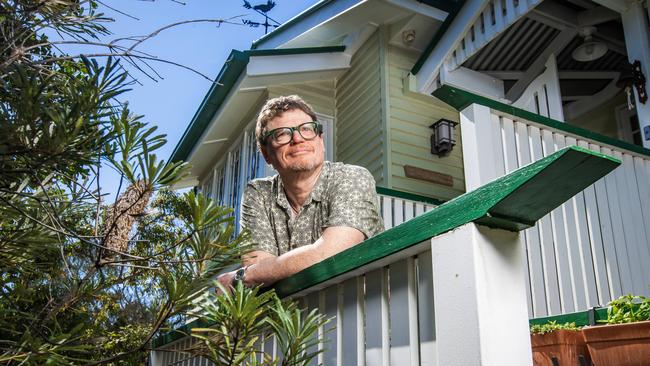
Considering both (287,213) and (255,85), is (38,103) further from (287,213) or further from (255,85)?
(255,85)

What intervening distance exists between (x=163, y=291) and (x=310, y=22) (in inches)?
259

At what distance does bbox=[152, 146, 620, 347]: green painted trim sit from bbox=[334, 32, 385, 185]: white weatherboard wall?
18.1 ft

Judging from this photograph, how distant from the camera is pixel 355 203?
2301 mm

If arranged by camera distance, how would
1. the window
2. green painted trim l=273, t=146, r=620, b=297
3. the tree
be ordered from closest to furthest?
green painted trim l=273, t=146, r=620, b=297 → the tree → the window

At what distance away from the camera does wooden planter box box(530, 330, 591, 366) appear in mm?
2135

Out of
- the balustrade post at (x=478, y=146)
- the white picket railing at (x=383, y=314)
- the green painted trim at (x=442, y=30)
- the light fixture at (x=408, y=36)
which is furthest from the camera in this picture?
the light fixture at (x=408, y=36)

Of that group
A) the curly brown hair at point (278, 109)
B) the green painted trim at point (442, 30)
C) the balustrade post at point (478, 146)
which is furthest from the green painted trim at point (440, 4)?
the curly brown hair at point (278, 109)

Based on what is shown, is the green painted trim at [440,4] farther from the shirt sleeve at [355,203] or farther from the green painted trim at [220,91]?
the shirt sleeve at [355,203]

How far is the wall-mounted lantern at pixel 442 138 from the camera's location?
7.44 meters

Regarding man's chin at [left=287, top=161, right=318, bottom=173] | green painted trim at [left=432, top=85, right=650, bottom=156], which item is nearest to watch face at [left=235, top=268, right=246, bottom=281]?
man's chin at [left=287, top=161, right=318, bottom=173]

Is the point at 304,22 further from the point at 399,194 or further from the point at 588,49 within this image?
the point at 588,49

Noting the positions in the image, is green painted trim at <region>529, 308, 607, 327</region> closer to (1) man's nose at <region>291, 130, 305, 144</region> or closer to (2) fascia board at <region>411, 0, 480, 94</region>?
(1) man's nose at <region>291, 130, 305, 144</region>

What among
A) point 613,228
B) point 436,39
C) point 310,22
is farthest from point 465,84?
point 613,228

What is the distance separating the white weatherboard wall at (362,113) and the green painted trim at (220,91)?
388mm
